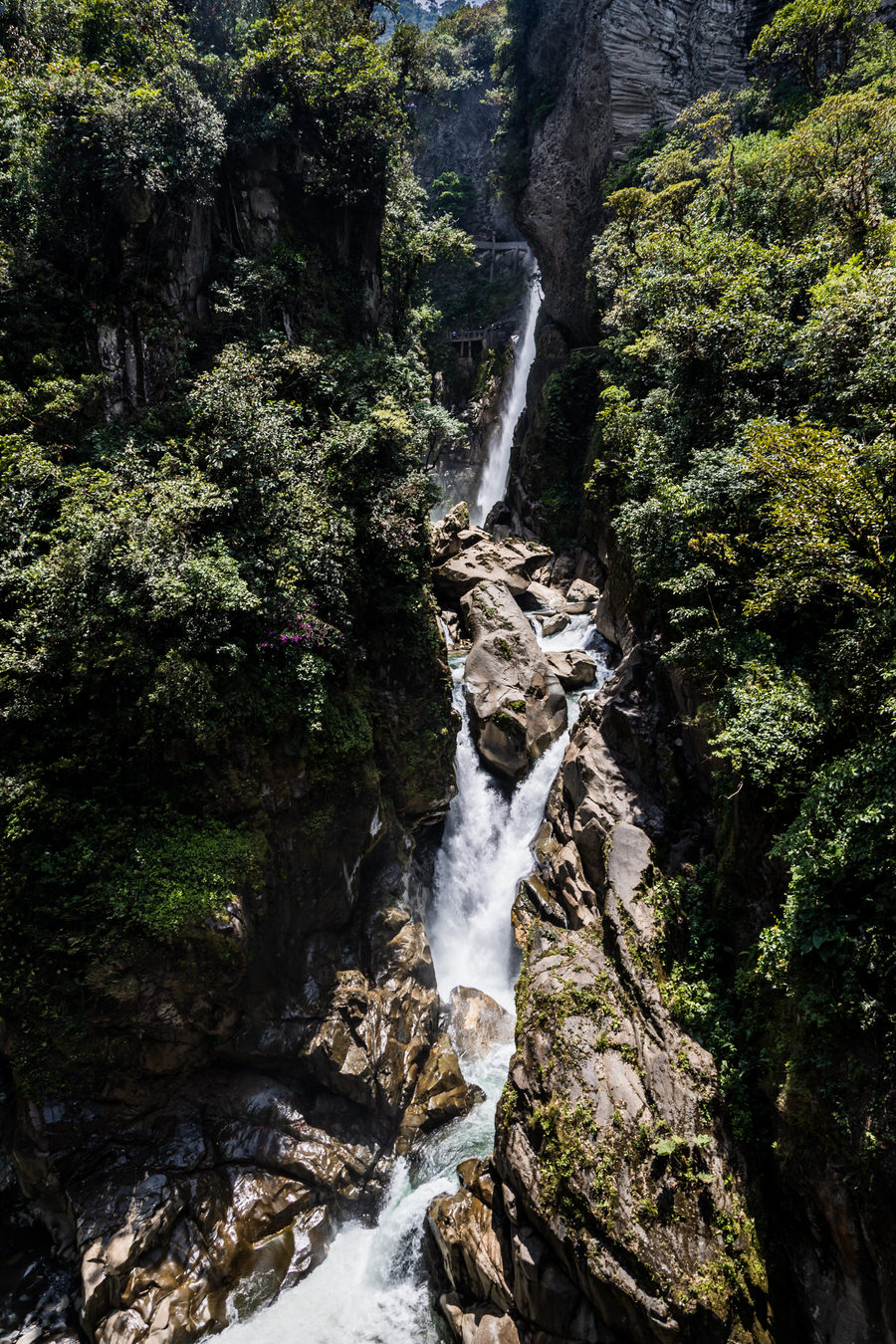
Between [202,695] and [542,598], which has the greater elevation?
[542,598]

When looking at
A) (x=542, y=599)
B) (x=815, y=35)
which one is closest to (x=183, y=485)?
(x=542, y=599)

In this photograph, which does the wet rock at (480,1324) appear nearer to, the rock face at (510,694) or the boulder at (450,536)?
the rock face at (510,694)

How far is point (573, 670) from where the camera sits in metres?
18.5

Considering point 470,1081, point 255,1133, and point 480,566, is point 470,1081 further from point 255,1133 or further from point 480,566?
point 480,566

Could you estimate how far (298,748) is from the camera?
11852mm

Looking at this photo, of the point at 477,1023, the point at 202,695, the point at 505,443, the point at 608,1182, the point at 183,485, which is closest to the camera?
the point at 608,1182

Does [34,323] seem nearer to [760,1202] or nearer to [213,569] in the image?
[213,569]

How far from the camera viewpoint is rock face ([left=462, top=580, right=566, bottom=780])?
1655 cm

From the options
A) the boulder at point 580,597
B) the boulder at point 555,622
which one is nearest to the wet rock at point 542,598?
the boulder at point 580,597

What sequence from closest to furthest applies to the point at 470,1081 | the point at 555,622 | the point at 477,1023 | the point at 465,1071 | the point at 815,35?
the point at 470,1081
the point at 465,1071
the point at 477,1023
the point at 815,35
the point at 555,622

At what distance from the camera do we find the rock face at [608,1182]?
6.61 m

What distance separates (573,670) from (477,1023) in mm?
10161

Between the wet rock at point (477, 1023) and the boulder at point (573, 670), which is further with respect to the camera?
the boulder at point (573, 670)

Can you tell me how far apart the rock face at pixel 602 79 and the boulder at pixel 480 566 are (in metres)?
12.4
